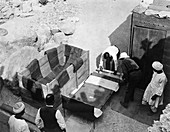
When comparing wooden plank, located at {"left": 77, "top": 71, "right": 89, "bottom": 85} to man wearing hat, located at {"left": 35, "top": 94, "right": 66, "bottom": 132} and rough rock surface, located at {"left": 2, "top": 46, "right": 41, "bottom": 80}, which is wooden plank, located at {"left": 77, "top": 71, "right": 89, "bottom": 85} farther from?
man wearing hat, located at {"left": 35, "top": 94, "right": 66, "bottom": 132}

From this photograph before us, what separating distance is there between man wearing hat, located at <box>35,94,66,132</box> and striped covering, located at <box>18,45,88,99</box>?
1796mm

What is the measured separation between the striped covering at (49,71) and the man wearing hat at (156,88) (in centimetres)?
254

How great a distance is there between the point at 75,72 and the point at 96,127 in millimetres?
2044

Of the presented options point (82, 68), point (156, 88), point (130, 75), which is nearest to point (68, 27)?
point (82, 68)

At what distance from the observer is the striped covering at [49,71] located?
26.0 ft

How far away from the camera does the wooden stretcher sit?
7.43 m

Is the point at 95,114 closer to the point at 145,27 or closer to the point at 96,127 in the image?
the point at 96,127

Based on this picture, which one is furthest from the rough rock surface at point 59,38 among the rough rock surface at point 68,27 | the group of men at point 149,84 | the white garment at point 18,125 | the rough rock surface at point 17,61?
the white garment at point 18,125

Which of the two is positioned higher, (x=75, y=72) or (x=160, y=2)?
(x=160, y=2)

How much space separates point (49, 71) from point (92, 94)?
2.07 metres

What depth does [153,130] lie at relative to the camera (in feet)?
14.1

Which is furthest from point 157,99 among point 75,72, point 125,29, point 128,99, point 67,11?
point 67,11

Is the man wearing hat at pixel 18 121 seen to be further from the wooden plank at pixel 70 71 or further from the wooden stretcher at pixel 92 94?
the wooden plank at pixel 70 71

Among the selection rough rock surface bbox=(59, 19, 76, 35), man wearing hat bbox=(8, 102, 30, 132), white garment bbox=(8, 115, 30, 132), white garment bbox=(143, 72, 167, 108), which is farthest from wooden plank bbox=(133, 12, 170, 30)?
rough rock surface bbox=(59, 19, 76, 35)
